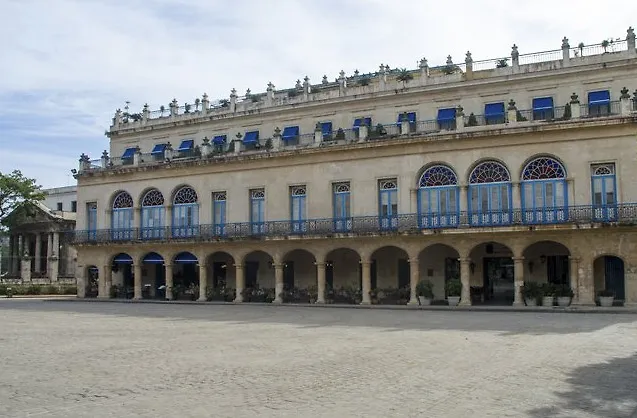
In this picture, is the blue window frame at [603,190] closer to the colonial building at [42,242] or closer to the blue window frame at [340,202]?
the blue window frame at [340,202]

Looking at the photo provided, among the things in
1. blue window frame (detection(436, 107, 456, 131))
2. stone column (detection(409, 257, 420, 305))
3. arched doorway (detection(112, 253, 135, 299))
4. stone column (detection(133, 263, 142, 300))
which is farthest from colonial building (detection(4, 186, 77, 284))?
blue window frame (detection(436, 107, 456, 131))

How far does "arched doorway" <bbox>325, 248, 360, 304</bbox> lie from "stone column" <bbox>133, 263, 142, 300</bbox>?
11.9m

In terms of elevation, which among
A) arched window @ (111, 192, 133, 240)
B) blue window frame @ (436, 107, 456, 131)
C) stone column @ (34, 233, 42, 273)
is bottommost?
stone column @ (34, 233, 42, 273)

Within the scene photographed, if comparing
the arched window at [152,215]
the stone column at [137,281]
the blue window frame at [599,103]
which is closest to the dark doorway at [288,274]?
the arched window at [152,215]

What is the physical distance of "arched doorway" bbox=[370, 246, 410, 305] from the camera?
3406 centimetres

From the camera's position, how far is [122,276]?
43.8 metres

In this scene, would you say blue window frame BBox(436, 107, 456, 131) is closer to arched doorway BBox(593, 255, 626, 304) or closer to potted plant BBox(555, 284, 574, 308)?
potted plant BBox(555, 284, 574, 308)

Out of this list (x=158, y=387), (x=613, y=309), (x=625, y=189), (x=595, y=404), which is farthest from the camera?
(x=625, y=189)

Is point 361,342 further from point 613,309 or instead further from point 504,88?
point 504,88

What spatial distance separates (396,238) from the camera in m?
32.0

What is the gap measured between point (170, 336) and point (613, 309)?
18052 millimetres

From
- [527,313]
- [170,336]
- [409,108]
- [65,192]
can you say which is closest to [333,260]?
[409,108]

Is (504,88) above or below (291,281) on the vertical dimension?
above

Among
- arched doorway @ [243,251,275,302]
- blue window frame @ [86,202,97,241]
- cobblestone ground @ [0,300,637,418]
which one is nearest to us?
cobblestone ground @ [0,300,637,418]
